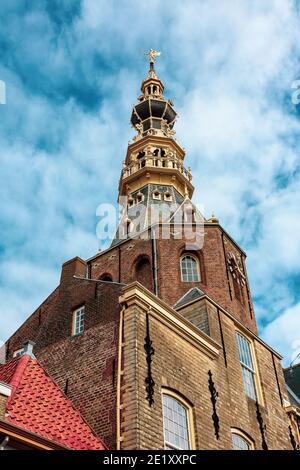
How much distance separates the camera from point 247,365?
687 inches

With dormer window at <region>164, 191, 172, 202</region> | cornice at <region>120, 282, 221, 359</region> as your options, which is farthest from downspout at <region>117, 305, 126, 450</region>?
dormer window at <region>164, 191, 172, 202</region>

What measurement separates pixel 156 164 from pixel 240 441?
72.3ft

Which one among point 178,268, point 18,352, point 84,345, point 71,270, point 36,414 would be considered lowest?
point 36,414

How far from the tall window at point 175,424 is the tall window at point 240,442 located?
2.22 metres

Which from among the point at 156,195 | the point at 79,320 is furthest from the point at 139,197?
the point at 79,320

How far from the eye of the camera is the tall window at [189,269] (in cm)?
2248

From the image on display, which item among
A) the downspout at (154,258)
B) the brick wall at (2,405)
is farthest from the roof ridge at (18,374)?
the downspout at (154,258)

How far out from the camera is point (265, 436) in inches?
634

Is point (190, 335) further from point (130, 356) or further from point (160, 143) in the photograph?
point (160, 143)

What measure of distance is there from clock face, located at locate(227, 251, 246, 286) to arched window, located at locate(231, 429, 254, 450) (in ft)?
28.4

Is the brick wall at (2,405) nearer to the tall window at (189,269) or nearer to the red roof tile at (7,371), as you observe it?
the red roof tile at (7,371)

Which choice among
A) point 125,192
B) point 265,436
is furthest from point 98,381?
point 125,192

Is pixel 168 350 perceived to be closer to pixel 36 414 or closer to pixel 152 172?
pixel 36 414

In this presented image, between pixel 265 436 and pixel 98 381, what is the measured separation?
6.01 metres
